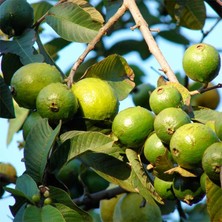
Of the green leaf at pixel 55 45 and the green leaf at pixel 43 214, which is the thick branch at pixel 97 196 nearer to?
the green leaf at pixel 55 45

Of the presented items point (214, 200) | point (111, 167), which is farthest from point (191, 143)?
point (111, 167)

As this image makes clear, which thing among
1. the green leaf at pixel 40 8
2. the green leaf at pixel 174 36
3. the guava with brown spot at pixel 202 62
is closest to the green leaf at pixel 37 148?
the guava with brown spot at pixel 202 62

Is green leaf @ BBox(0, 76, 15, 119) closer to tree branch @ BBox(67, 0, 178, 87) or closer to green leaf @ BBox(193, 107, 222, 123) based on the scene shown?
tree branch @ BBox(67, 0, 178, 87)

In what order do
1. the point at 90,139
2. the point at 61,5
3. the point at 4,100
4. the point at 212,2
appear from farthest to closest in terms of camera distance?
the point at 212,2, the point at 61,5, the point at 4,100, the point at 90,139

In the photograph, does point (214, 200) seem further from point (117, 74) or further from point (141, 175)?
point (117, 74)

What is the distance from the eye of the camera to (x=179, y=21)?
8.67ft

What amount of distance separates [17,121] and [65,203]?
1.16 metres

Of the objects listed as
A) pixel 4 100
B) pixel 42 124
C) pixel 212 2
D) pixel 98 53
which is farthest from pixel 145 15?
pixel 42 124

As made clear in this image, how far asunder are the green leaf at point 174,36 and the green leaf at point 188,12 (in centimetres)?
39

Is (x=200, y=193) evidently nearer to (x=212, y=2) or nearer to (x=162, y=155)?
(x=162, y=155)

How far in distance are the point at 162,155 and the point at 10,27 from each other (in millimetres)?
667

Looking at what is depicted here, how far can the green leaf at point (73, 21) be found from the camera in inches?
75.7

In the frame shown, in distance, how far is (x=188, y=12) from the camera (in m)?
2.64

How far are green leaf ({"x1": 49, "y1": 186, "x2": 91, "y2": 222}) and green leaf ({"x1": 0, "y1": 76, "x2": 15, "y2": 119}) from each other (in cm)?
38
